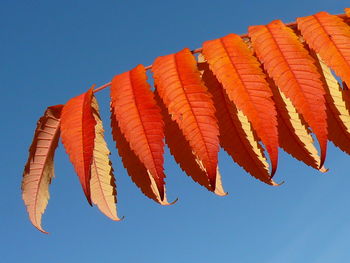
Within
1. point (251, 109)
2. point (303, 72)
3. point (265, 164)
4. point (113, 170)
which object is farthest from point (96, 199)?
point (303, 72)

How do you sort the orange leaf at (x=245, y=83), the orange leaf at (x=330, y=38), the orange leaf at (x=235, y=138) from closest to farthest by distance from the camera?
the orange leaf at (x=245, y=83) < the orange leaf at (x=330, y=38) < the orange leaf at (x=235, y=138)

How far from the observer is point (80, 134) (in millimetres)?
1625

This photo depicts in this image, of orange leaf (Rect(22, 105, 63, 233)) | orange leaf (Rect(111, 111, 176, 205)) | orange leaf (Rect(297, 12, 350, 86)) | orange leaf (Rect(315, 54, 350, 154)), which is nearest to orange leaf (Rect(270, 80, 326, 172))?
orange leaf (Rect(315, 54, 350, 154))

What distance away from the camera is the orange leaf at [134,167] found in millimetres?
1851

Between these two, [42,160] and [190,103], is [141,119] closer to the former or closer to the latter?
[190,103]

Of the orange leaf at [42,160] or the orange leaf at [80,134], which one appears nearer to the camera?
the orange leaf at [80,134]

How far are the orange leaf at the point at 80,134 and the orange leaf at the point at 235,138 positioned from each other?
0.43 m

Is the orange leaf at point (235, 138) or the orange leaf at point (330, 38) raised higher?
the orange leaf at point (330, 38)

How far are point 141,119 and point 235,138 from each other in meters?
0.42

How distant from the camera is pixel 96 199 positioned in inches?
76.5

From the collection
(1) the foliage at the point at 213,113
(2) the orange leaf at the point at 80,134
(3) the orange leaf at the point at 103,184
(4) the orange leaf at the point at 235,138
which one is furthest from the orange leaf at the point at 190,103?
(3) the orange leaf at the point at 103,184

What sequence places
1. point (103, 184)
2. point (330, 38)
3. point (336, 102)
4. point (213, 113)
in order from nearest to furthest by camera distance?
point (213, 113) → point (330, 38) → point (336, 102) → point (103, 184)

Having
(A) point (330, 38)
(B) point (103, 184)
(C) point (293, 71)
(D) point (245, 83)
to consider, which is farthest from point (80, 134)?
(A) point (330, 38)

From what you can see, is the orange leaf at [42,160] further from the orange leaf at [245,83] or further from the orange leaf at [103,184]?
the orange leaf at [245,83]
